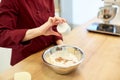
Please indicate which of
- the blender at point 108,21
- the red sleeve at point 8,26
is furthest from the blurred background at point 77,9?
the red sleeve at point 8,26

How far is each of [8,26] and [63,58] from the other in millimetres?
334

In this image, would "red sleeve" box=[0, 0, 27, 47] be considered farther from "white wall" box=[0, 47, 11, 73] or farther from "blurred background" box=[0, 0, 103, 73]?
"blurred background" box=[0, 0, 103, 73]

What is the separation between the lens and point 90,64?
97 cm

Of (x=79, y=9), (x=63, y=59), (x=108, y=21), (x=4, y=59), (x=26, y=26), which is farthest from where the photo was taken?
(x=79, y=9)

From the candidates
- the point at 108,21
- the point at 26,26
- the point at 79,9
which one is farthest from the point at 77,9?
the point at 26,26

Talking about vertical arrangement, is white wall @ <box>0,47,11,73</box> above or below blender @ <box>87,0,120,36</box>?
below

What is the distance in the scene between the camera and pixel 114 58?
41.1 inches

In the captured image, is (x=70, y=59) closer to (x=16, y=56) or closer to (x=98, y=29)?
(x=16, y=56)

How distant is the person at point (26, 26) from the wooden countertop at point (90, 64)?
0.31 ft

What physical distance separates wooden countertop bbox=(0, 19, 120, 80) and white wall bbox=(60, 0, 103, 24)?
1.56 metres

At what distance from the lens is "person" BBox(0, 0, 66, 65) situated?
0.98 meters

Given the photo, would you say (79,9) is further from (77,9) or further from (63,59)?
(63,59)

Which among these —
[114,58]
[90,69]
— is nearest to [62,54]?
[90,69]

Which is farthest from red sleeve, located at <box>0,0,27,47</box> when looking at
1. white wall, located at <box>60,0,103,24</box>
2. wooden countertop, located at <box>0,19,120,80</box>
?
white wall, located at <box>60,0,103,24</box>
